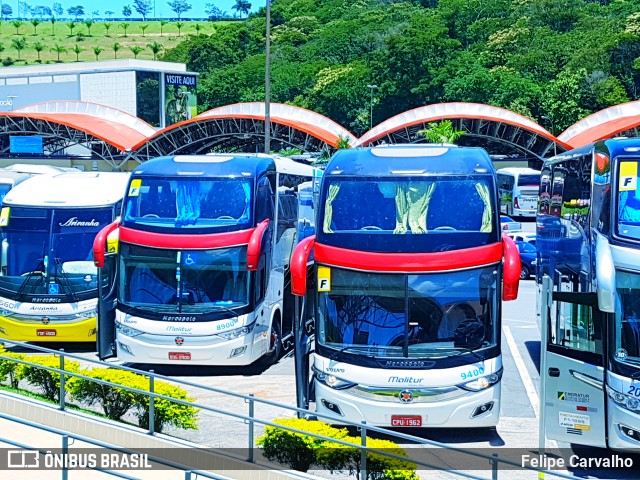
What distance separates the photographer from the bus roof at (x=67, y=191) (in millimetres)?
20016

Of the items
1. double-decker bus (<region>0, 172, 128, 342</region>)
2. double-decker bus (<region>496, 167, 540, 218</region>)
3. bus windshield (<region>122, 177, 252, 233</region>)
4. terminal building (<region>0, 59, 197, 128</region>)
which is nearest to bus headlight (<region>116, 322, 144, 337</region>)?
bus windshield (<region>122, 177, 252, 233</region>)

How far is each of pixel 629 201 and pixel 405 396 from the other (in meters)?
3.83

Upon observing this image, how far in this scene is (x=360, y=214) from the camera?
1387cm

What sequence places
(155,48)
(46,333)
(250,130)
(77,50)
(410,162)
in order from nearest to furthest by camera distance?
(410,162), (46,333), (250,130), (155,48), (77,50)

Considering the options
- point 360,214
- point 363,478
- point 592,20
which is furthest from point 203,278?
point 592,20

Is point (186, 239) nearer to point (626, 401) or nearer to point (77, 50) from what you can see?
point (626, 401)

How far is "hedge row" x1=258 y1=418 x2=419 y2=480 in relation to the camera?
33.2 feet

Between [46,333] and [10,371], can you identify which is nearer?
[10,371]

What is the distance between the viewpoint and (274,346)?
19.1 meters

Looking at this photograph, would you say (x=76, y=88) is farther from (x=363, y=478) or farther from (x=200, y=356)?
(x=363, y=478)

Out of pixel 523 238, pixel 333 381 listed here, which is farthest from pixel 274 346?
pixel 523 238

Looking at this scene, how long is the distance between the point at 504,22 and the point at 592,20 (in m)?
10.9

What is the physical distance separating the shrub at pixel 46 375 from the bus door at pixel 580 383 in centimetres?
678

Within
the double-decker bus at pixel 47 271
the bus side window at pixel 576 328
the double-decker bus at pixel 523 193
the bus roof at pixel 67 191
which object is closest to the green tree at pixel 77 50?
the double-decker bus at pixel 523 193
